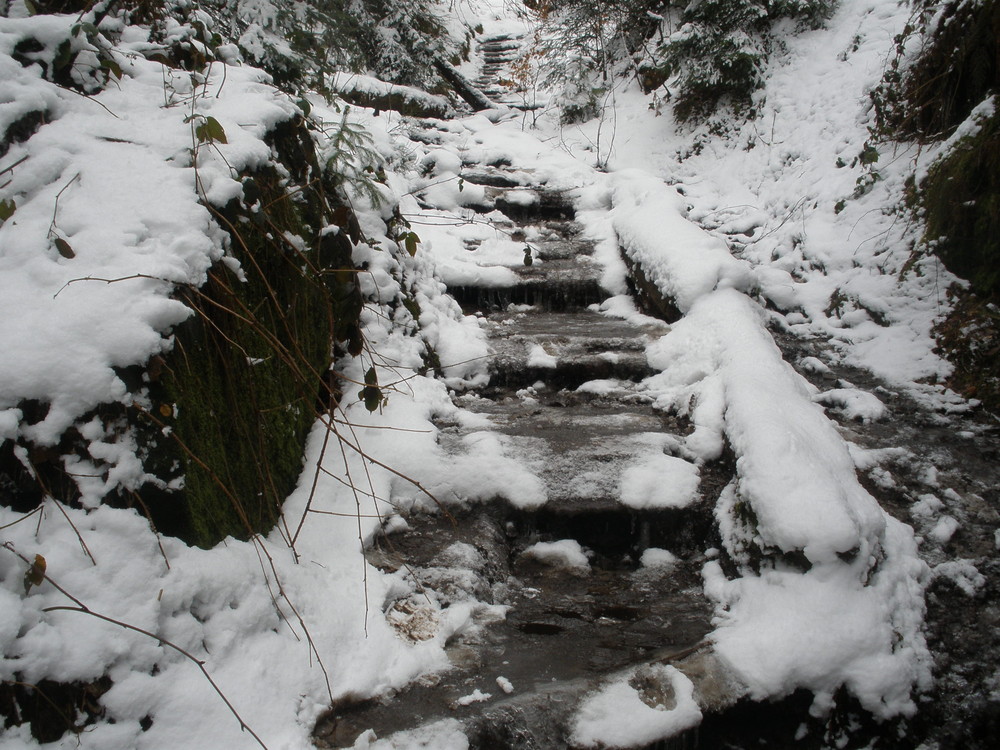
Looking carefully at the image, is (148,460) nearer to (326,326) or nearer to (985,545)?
(326,326)

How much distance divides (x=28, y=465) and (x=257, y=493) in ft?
2.48

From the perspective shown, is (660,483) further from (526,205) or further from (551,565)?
(526,205)

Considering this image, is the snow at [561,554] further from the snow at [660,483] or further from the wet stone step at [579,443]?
the snow at [660,483]

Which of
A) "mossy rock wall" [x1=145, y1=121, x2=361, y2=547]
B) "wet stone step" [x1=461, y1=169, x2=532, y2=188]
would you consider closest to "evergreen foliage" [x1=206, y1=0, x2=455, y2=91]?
"wet stone step" [x1=461, y1=169, x2=532, y2=188]

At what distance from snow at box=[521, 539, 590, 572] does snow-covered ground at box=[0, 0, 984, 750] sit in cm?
1

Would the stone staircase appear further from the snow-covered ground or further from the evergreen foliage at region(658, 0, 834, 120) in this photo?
the evergreen foliage at region(658, 0, 834, 120)

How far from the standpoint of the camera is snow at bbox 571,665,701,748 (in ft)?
5.59

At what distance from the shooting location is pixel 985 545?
2.49 meters

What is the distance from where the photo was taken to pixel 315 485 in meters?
2.13

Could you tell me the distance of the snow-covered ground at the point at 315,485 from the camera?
1478 mm

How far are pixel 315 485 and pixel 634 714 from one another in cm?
128

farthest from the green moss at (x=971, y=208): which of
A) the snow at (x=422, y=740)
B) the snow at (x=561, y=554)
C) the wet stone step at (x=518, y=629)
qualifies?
the snow at (x=422, y=740)

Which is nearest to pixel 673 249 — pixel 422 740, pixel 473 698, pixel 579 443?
pixel 579 443

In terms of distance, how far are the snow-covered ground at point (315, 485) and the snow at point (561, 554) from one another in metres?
0.01
